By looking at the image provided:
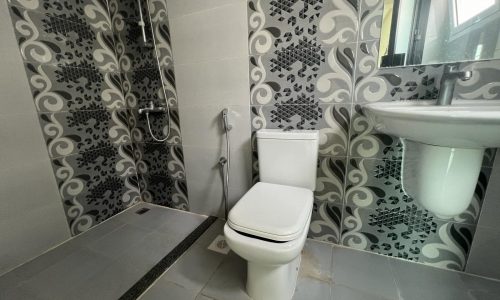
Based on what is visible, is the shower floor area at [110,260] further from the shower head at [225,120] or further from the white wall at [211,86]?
the shower head at [225,120]

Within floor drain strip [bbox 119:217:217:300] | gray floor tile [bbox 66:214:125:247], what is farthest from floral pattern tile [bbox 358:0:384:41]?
gray floor tile [bbox 66:214:125:247]

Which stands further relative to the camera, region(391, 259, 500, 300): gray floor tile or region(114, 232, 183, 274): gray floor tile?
region(114, 232, 183, 274): gray floor tile

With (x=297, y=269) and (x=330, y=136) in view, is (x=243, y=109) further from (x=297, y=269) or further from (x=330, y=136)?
(x=297, y=269)

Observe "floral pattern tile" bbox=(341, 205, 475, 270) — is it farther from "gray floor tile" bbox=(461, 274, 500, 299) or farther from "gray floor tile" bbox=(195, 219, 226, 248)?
"gray floor tile" bbox=(195, 219, 226, 248)

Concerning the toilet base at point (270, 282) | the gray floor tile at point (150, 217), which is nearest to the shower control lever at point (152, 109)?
the gray floor tile at point (150, 217)

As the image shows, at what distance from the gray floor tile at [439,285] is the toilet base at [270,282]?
21.7 inches

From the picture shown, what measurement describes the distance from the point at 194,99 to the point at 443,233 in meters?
1.66

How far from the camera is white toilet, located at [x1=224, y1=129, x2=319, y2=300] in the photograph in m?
0.78

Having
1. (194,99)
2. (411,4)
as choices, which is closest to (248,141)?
(194,99)

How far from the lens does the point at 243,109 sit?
1329 millimetres

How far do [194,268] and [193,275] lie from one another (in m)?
0.05

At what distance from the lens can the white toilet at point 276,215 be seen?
78 centimetres

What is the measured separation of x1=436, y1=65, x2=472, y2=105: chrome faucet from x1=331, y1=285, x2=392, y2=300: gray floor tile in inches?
36.8

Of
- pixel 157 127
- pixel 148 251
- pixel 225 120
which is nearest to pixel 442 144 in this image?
pixel 225 120
